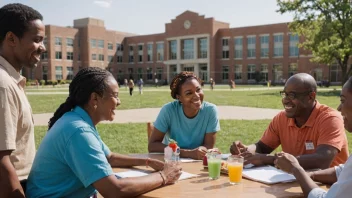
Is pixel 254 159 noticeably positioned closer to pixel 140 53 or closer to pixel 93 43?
pixel 93 43

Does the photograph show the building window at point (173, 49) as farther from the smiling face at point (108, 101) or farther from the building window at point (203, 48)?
the smiling face at point (108, 101)

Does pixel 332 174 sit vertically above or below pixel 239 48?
below

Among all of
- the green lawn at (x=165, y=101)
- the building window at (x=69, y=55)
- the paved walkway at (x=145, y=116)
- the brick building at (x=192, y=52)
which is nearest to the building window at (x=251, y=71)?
the brick building at (x=192, y=52)

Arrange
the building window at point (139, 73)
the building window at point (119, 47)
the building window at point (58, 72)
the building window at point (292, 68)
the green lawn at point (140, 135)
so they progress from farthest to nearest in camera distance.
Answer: the building window at point (119, 47) < the building window at point (139, 73) < the building window at point (58, 72) < the building window at point (292, 68) < the green lawn at point (140, 135)

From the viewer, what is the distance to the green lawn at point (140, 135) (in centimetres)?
754

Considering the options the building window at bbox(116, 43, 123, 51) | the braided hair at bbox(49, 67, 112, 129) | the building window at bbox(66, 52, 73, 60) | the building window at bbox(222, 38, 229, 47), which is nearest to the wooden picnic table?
the braided hair at bbox(49, 67, 112, 129)

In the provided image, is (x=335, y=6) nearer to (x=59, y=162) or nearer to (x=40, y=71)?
(x=59, y=162)

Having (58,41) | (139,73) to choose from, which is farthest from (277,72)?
(58,41)

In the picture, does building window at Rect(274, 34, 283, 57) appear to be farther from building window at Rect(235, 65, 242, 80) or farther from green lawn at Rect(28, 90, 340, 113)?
green lawn at Rect(28, 90, 340, 113)

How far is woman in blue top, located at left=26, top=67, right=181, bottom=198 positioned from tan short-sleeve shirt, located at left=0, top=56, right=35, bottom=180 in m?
0.16

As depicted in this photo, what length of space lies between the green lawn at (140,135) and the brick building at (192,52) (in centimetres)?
4948

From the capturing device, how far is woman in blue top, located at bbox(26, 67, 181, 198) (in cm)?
215

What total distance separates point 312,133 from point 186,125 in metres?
1.36

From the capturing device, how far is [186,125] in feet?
13.2
